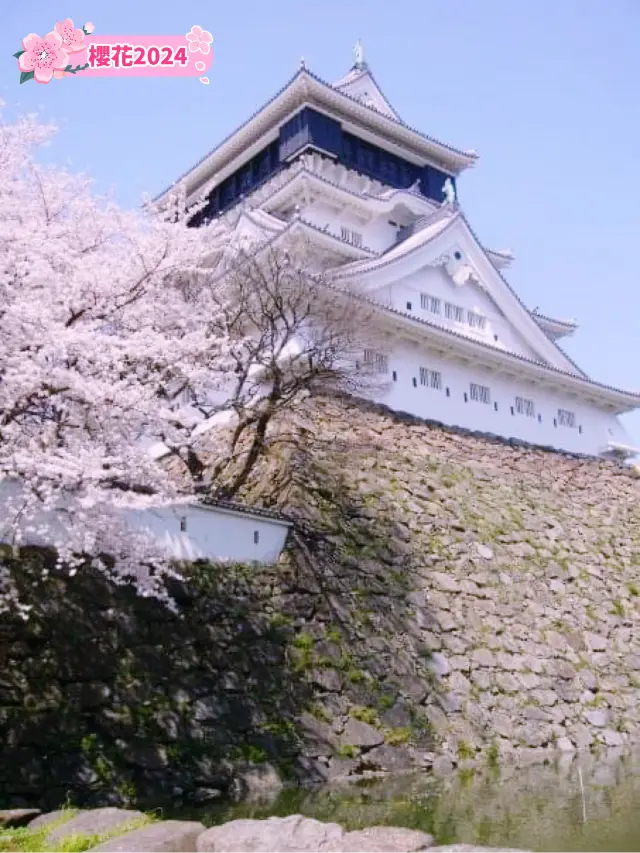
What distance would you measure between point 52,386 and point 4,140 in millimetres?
3001

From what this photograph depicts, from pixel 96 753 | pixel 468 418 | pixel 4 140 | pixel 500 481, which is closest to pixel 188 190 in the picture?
pixel 468 418

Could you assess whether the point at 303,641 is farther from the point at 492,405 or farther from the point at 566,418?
the point at 566,418

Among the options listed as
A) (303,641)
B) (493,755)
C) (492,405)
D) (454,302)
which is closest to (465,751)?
(493,755)

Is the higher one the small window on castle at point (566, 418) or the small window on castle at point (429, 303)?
the small window on castle at point (429, 303)

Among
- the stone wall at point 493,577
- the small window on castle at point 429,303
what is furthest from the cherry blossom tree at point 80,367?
the small window on castle at point 429,303

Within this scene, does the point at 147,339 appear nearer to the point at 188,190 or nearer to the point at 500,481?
the point at 500,481

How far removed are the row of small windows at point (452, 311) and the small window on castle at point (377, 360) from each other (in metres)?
2.53

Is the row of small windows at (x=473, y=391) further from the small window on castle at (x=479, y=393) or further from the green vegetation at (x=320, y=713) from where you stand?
the green vegetation at (x=320, y=713)

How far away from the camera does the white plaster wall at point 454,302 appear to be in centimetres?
1566

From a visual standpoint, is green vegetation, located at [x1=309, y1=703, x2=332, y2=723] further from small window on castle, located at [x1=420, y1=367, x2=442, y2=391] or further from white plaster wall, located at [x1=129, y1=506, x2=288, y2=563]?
small window on castle, located at [x1=420, y1=367, x2=442, y2=391]

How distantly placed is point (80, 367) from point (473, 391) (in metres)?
10.2

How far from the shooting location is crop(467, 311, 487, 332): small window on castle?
55.2ft

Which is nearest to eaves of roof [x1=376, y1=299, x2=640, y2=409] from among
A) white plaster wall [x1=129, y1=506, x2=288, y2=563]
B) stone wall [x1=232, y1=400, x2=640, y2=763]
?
stone wall [x1=232, y1=400, x2=640, y2=763]

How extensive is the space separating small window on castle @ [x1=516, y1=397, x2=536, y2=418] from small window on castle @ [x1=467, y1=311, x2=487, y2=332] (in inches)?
73.1
